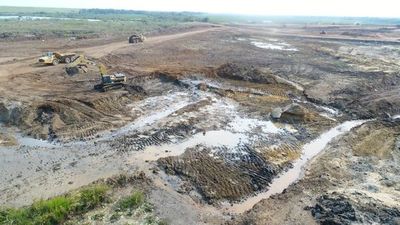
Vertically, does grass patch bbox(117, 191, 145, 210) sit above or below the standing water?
above

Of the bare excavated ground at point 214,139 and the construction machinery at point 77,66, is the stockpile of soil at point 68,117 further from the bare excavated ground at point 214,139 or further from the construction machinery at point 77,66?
the construction machinery at point 77,66

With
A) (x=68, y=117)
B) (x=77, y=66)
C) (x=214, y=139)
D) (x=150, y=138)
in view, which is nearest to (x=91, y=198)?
(x=150, y=138)

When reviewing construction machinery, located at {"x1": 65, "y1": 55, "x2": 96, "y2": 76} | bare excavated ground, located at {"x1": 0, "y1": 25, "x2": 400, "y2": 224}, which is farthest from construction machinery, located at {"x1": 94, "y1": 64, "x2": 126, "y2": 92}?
construction machinery, located at {"x1": 65, "y1": 55, "x2": 96, "y2": 76}

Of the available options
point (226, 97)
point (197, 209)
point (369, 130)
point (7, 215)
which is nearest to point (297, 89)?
point (226, 97)

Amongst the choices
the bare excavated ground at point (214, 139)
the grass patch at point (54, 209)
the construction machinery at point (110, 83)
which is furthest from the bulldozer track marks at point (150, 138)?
the construction machinery at point (110, 83)

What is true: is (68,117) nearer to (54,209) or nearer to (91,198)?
(91,198)

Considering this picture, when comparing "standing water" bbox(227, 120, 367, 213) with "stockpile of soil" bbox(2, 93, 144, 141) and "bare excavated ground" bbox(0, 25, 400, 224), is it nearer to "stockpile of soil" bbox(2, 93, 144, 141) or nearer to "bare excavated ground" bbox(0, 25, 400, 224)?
"bare excavated ground" bbox(0, 25, 400, 224)
